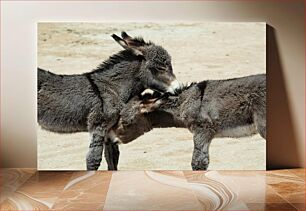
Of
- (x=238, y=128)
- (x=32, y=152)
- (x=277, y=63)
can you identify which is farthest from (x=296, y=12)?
(x=32, y=152)

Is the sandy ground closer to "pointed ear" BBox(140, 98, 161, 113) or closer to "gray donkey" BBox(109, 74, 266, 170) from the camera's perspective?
"gray donkey" BBox(109, 74, 266, 170)

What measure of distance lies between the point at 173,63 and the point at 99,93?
68 cm

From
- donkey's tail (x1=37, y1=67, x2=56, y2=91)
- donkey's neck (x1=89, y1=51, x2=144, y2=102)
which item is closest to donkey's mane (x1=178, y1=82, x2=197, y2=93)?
donkey's neck (x1=89, y1=51, x2=144, y2=102)

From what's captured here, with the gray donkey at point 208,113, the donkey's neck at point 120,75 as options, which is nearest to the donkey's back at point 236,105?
the gray donkey at point 208,113

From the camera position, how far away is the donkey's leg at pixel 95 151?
470 centimetres

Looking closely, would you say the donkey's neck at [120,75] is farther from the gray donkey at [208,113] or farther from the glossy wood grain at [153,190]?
the glossy wood grain at [153,190]

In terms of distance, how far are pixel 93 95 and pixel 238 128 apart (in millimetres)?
1265

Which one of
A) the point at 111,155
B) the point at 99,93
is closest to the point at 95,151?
the point at 111,155

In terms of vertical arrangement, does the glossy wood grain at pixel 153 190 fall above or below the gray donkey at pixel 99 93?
below

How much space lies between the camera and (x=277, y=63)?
15.9 feet

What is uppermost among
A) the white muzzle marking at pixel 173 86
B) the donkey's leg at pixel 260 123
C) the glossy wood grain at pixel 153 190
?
the white muzzle marking at pixel 173 86

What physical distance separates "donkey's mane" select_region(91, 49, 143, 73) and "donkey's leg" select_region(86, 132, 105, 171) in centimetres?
56

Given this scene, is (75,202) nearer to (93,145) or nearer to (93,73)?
(93,145)

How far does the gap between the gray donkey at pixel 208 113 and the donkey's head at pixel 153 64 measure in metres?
0.10
